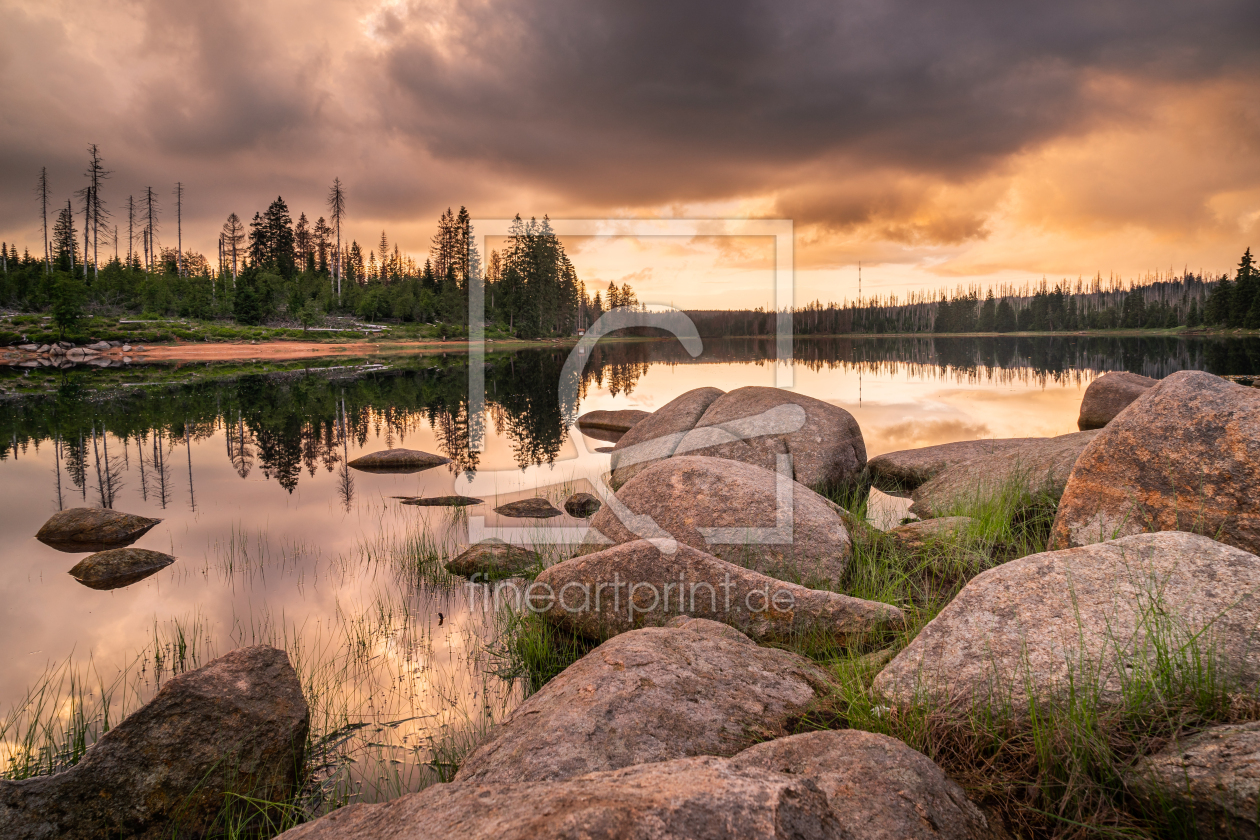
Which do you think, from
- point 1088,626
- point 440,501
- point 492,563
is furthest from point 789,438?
point 1088,626

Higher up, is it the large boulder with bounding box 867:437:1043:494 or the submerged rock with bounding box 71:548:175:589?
the large boulder with bounding box 867:437:1043:494

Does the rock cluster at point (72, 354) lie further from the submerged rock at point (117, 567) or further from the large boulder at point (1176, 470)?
the large boulder at point (1176, 470)

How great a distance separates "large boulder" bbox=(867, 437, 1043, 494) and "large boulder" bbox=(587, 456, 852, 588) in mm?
4274

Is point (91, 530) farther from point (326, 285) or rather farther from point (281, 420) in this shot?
point (326, 285)

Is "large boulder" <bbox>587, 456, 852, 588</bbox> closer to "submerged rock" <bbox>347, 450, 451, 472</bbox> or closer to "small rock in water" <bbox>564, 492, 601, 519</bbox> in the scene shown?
"small rock in water" <bbox>564, 492, 601, 519</bbox>

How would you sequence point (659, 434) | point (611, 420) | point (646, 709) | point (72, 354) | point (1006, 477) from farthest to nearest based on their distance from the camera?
point (72, 354) < point (611, 420) < point (659, 434) < point (1006, 477) < point (646, 709)

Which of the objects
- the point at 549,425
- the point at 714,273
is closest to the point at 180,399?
the point at 549,425

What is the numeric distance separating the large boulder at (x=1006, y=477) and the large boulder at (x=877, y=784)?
591cm

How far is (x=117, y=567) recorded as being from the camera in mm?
7156

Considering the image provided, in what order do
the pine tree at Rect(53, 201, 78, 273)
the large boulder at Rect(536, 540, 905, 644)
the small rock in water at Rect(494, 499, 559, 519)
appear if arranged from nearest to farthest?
the large boulder at Rect(536, 540, 905, 644) < the small rock in water at Rect(494, 499, 559, 519) < the pine tree at Rect(53, 201, 78, 273)

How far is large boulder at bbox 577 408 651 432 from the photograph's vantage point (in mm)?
17656

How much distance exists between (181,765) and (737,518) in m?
4.25

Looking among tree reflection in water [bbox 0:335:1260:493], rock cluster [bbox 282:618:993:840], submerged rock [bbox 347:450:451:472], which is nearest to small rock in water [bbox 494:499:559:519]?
tree reflection in water [bbox 0:335:1260:493]

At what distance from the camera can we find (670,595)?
179 inches
